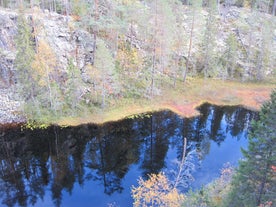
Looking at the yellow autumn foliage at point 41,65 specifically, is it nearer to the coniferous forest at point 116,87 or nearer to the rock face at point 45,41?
the coniferous forest at point 116,87

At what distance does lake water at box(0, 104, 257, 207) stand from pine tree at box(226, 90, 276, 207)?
12176mm

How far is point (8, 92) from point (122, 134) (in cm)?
1861

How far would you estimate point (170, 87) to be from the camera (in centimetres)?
4903

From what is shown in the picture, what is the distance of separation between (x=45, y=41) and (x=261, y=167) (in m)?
37.5

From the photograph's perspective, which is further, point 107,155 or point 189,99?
point 189,99

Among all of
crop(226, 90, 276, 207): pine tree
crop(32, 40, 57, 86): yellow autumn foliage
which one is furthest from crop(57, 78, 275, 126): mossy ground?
crop(226, 90, 276, 207): pine tree

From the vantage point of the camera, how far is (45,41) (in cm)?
4362

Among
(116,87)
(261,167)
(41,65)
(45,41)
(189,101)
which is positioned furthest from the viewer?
(189,101)

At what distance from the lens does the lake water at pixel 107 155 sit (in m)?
27.7

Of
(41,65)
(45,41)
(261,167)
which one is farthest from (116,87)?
(261,167)

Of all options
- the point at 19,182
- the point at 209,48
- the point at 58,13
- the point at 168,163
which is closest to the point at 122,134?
the point at 168,163

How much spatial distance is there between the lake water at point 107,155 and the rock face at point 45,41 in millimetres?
6551

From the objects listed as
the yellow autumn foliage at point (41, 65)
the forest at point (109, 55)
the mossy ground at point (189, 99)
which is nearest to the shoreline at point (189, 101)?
the mossy ground at point (189, 99)

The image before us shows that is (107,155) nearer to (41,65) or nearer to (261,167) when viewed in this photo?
(41,65)
